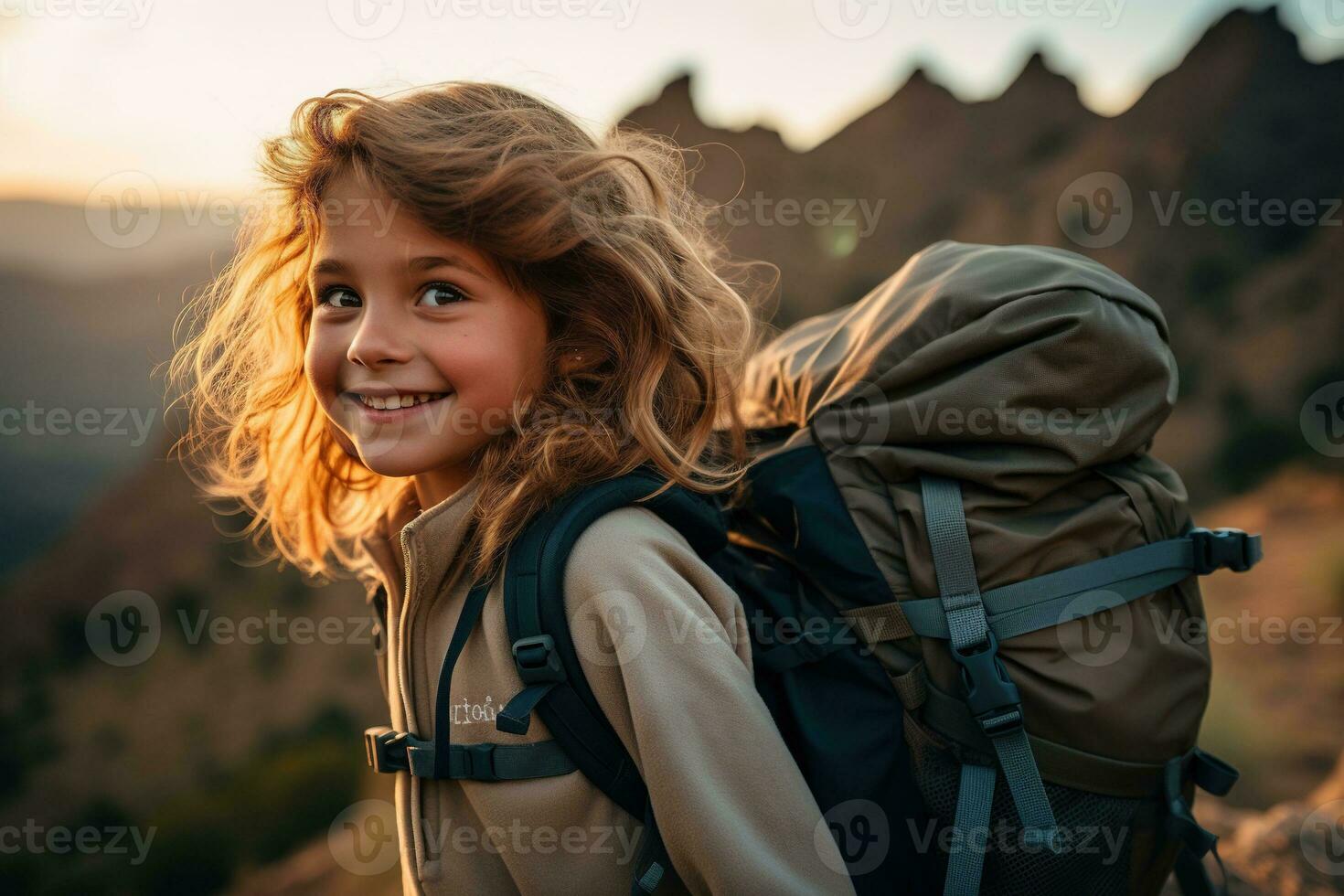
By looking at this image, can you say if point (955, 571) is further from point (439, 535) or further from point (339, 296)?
point (339, 296)

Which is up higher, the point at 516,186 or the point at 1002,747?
the point at 516,186

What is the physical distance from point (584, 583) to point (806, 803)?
19.5 inches

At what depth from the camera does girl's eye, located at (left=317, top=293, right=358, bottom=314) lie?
160 cm

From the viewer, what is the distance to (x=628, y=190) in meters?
1.70

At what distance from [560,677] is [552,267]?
0.73m

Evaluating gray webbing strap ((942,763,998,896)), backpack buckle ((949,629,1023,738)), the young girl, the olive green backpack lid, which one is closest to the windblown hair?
the young girl

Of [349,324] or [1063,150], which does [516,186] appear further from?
[1063,150]

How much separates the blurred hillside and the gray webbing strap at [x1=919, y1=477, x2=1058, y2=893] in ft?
17.3

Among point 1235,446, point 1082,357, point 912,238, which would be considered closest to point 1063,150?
point 912,238

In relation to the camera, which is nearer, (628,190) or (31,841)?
(628,190)

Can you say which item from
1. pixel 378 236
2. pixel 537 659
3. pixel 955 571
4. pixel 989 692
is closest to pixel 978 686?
pixel 989 692

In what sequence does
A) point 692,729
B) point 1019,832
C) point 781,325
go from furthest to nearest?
point 781,325 < point 1019,832 < point 692,729

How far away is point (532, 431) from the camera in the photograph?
157 centimetres

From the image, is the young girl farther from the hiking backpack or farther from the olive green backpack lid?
A: the olive green backpack lid
